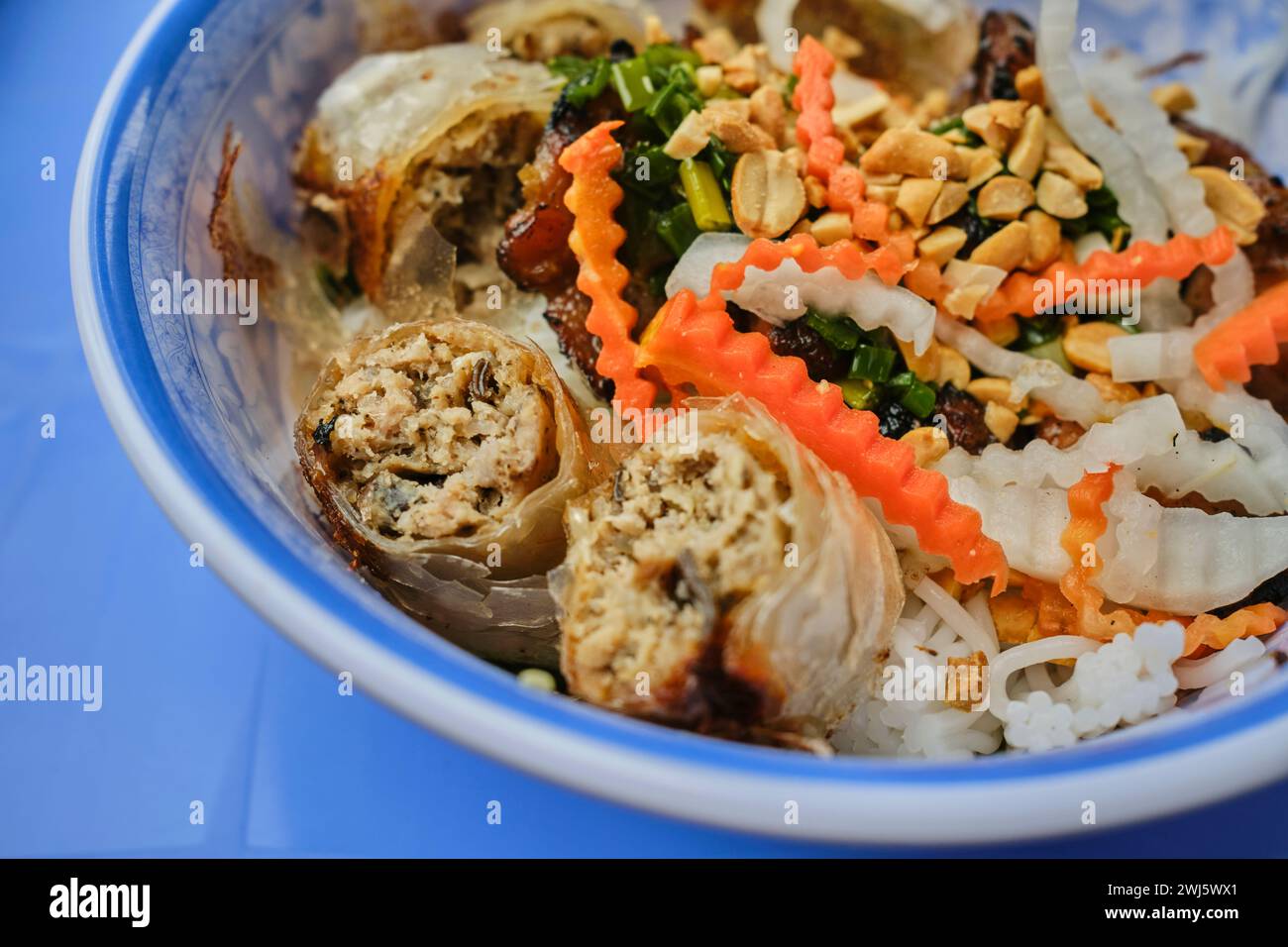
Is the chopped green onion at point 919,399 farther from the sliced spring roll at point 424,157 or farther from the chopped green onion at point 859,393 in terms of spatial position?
the sliced spring roll at point 424,157

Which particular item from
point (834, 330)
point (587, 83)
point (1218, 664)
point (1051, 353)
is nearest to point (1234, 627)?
point (1218, 664)

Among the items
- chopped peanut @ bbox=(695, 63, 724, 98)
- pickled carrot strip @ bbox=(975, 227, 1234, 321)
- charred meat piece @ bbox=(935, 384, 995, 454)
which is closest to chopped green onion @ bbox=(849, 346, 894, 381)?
charred meat piece @ bbox=(935, 384, 995, 454)

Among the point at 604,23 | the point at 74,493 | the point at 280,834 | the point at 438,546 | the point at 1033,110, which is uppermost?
the point at 604,23

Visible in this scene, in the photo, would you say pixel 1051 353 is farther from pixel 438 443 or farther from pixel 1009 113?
pixel 438 443

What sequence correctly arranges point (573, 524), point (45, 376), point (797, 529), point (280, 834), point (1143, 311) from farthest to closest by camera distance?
point (45, 376)
point (1143, 311)
point (280, 834)
point (573, 524)
point (797, 529)

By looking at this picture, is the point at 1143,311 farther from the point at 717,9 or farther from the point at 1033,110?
the point at 717,9

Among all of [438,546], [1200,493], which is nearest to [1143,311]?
[1200,493]
